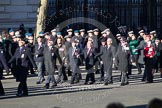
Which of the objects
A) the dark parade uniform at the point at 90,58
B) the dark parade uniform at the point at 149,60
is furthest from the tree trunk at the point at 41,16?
the dark parade uniform at the point at 149,60

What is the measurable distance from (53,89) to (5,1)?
32.4ft

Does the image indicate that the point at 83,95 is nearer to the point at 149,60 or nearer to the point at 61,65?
the point at 61,65

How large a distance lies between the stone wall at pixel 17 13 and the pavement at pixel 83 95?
283 inches

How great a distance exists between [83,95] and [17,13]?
1147cm

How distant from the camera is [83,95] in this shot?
13008 millimetres

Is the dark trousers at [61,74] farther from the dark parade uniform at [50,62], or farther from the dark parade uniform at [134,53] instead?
the dark parade uniform at [134,53]

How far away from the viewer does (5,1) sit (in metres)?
23.2

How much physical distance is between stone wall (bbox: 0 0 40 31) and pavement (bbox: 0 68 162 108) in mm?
7184

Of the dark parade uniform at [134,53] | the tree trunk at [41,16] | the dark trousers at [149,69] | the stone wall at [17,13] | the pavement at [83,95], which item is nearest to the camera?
the pavement at [83,95]

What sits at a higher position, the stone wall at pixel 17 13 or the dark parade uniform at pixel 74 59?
the stone wall at pixel 17 13

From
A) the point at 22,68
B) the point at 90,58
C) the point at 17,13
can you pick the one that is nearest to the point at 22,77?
the point at 22,68

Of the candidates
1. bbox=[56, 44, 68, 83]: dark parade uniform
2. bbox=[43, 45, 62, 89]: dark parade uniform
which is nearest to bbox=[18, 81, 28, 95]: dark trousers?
bbox=[43, 45, 62, 89]: dark parade uniform

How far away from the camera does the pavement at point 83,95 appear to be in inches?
449

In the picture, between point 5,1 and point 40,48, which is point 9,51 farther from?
point 5,1
